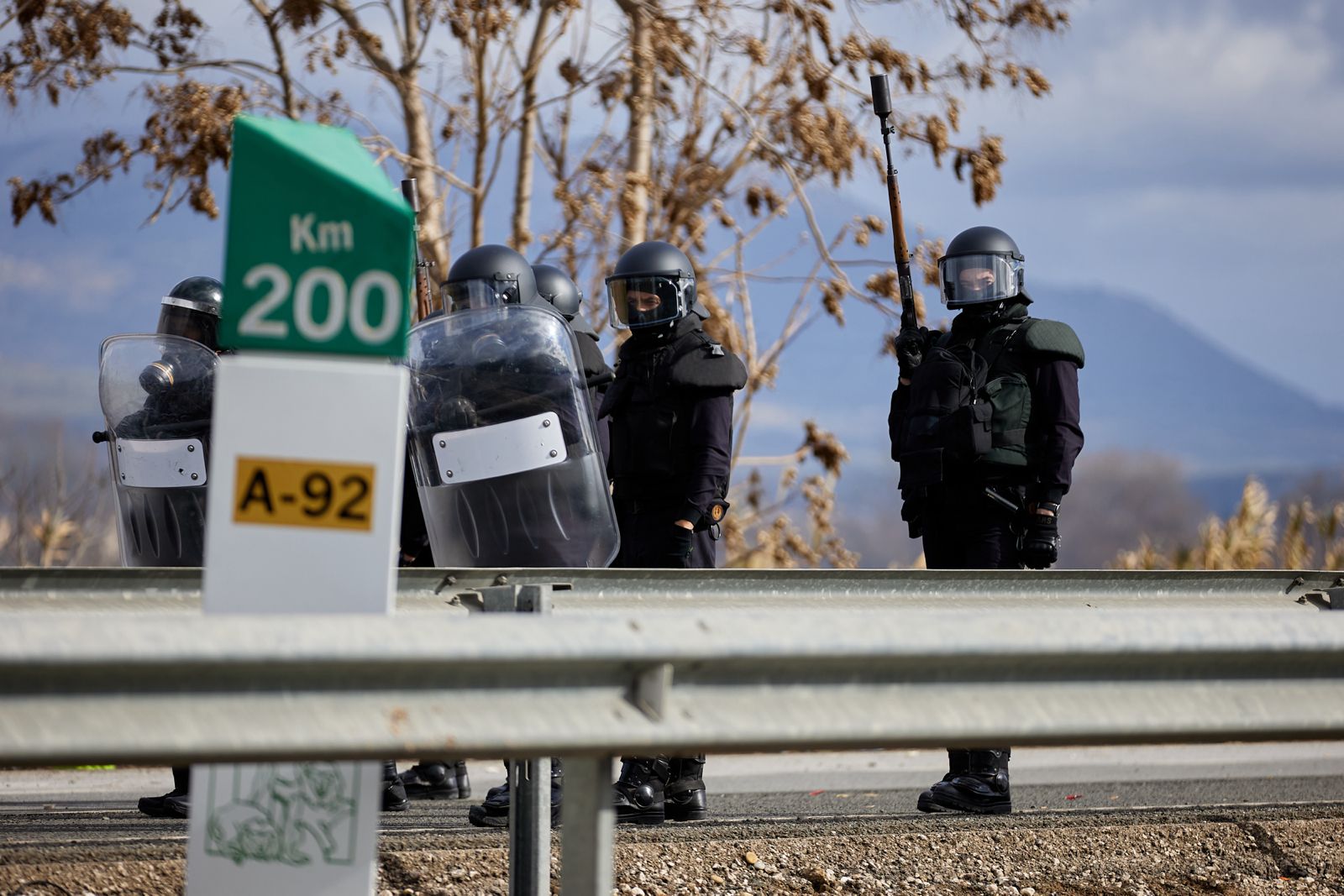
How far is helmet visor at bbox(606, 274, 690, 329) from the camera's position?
626cm

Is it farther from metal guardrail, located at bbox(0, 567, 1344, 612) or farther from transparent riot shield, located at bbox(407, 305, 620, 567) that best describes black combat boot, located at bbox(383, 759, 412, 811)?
metal guardrail, located at bbox(0, 567, 1344, 612)

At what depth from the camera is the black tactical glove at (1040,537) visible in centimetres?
582

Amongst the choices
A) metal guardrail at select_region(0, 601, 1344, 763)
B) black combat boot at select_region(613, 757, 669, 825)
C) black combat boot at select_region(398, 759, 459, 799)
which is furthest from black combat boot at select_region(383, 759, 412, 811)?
metal guardrail at select_region(0, 601, 1344, 763)

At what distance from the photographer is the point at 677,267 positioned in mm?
6340

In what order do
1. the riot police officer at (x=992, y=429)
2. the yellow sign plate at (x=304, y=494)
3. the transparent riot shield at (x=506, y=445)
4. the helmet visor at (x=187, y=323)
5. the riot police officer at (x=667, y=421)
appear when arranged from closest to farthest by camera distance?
the yellow sign plate at (x=304, y=494) < the transparent riot shield at (x=506, y=445) < the helmet visor at (x=187, y=323) < the riot police officer at (x=992, y=429) < the riot police officer at (x=667, y=421)

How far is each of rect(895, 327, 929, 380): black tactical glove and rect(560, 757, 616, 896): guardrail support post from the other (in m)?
4.55

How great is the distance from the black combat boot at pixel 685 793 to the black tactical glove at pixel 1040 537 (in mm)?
1528

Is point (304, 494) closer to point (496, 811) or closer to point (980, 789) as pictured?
point (496, 811)

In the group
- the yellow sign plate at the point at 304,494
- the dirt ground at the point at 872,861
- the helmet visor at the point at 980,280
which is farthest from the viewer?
the helmet visor at the point at 980,280

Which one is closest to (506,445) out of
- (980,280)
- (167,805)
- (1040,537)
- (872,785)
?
(167,805)

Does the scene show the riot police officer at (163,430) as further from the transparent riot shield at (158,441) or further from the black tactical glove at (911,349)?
the black tactical glove at (911,349)

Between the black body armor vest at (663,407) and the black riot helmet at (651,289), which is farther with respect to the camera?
the black riot helmet at (651,289)

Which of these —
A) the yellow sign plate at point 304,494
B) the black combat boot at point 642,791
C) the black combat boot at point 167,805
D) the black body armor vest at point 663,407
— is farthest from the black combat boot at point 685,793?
the yellow sign plate at point 304,494

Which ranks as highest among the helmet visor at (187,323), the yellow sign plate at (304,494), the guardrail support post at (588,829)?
the helmet visor at (187,323)
